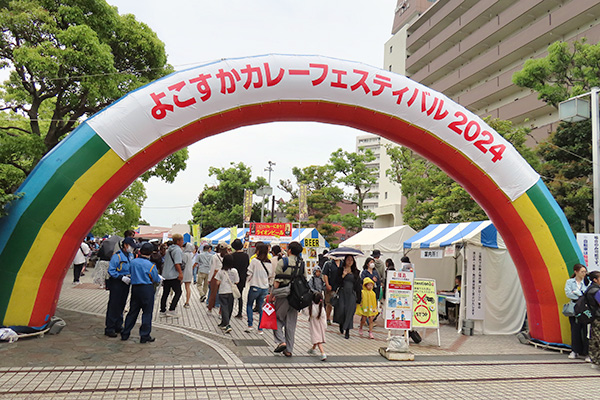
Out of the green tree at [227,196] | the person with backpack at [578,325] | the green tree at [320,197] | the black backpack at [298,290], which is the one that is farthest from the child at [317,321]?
the green tree at [227,196]

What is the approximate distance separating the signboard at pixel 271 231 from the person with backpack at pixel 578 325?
15712 mm

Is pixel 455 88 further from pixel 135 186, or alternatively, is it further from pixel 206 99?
pixel 206 99

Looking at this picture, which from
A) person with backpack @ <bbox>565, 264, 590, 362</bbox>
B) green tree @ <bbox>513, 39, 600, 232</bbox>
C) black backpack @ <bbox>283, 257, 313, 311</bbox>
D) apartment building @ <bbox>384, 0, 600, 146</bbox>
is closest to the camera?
black backpack @ <bbox>283, 257, 313, 311</bbox>

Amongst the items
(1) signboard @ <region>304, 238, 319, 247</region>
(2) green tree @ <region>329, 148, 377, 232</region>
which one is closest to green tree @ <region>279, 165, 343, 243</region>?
(2) green tree @ <region>329, 148, 377, 232</region>

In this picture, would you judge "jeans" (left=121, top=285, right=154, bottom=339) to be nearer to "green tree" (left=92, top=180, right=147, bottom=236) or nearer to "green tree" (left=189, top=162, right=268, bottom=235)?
"green tree" (left=92, top=180, right=147, bottom=236)

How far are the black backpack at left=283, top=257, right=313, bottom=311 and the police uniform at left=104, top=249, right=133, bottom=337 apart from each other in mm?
3018

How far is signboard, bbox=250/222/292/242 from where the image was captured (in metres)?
23.0

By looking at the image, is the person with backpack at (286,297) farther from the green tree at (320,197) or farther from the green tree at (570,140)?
the green tree at (320,197)

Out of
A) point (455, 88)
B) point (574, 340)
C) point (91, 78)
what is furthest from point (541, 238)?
point (455, 88)

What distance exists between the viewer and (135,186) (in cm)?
2370

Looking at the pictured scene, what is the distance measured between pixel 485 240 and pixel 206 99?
7.68 m

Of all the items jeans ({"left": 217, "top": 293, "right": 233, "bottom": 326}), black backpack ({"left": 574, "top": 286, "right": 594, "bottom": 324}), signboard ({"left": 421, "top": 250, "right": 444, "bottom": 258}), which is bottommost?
jeans ({"left": 217, "top": 293, "right": 233, "bottom": 326})

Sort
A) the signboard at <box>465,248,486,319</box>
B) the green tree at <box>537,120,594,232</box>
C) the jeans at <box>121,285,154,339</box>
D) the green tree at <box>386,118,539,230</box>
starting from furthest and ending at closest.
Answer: the green tree at <box>386,118,539,230</box> → the green tree at <box>537,120,594,232</box> → the signboard at <box>465,248,486,319</box> → the jeans at <box>121,285,154,339</box>

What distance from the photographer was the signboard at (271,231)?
75.6 feet
